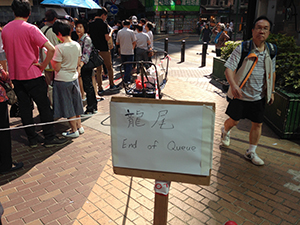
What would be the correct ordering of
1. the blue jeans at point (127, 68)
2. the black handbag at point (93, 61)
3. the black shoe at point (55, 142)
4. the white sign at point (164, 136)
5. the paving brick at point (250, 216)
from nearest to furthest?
the white sign at point (164, 136), the paving brick at point (250, 216), the black shoe at point (55, 142), the black handbag at point (93, 61), the blue jeans at point (127, 68)

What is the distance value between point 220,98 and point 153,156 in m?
6.04

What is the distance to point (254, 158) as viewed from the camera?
13.8 ft

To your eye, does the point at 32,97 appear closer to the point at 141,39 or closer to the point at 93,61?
the point at 93,61

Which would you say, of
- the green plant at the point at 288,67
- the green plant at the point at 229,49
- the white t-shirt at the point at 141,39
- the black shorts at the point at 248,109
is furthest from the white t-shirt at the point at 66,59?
the green plant at the point at 229,49

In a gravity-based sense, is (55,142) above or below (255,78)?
below

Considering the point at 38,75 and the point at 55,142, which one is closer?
the point at 38,75

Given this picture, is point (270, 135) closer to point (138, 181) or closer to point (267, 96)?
point (267, 96)

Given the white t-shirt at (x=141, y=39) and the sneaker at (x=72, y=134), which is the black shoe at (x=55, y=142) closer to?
the sneaker at (x=72, y=134)

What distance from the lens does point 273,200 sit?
10.9 feet

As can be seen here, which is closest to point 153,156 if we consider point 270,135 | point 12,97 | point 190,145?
point 190,145

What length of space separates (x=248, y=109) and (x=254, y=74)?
54cm

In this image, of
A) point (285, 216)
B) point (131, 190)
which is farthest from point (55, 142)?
point (285, 216)

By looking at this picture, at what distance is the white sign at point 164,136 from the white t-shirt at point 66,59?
3018mm

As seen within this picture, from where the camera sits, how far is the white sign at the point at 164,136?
1986 millimetres
